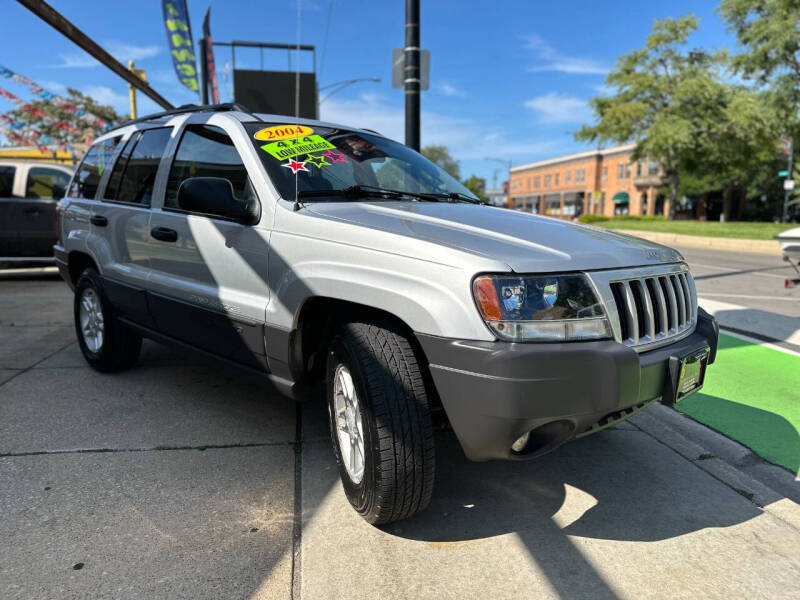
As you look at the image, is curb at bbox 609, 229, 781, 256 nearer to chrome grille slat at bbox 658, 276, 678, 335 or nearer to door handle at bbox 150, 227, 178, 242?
chrome grille slat at bbox 658, 276, 678, 335

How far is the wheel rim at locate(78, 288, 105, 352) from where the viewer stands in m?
4.40

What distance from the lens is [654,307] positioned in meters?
2.50

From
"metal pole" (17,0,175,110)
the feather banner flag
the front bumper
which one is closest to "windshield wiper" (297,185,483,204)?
the front bumper

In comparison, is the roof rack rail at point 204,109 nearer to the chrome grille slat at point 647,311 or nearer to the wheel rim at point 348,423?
the wheel rim at point 348,423

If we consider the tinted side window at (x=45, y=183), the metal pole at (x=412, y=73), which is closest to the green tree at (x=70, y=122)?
the tinted side window at (x=45, y=183)

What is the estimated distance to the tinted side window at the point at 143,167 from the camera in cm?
384

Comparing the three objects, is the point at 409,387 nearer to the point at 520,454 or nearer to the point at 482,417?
the point at 482,417

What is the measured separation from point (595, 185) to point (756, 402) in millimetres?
71429

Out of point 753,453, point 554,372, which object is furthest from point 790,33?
point 554,372

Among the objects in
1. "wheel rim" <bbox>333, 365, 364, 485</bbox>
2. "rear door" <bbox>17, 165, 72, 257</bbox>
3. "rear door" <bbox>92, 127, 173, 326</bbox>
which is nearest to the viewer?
"wheel rim" <bbox>333, 365, 364, 485</bbox>

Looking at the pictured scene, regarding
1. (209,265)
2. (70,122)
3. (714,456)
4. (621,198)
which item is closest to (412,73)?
(209,265)

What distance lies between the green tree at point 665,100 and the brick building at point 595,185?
808 inches

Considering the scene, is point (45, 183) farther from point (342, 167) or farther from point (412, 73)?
point (342, 167)

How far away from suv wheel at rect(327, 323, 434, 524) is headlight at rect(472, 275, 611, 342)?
41 cm
